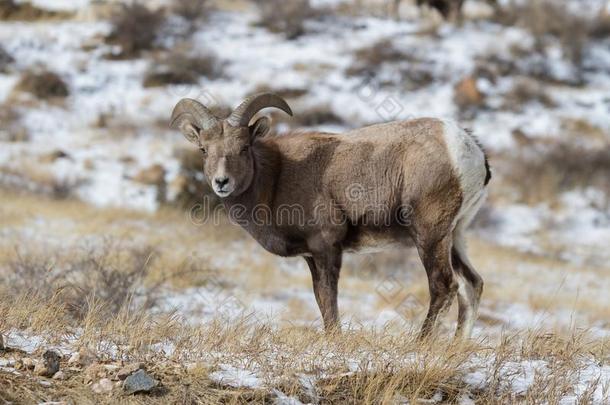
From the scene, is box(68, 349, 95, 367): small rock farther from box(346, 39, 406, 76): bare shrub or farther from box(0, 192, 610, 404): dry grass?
box(346, 39, 406, 76): bare shrub

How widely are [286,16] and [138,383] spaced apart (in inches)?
891

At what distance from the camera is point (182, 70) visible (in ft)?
70.4

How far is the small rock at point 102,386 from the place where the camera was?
366 centimetres

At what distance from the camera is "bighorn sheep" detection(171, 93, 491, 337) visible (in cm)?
562

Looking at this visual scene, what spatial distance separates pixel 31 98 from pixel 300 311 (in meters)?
13.8

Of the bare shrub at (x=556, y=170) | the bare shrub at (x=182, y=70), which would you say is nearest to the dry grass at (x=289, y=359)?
the bare shrub at (x=556, y=170)

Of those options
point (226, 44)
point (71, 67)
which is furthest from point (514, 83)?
point (71, 67)

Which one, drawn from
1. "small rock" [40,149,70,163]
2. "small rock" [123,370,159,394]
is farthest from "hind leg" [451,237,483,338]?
"small rock" [40,149,70,163]

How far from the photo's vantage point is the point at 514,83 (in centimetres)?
2141

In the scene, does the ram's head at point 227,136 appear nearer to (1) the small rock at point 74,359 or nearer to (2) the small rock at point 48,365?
(1) the small rock at point 74,359

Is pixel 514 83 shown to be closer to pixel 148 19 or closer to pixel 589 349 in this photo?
pixel 148 19

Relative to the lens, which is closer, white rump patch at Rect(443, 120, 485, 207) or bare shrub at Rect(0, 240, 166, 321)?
white rump patch at Rect(443, 120, 485, 207)

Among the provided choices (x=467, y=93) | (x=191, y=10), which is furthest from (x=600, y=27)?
(x=191, y=10)

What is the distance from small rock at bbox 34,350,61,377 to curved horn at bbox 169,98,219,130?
2.57 meters
